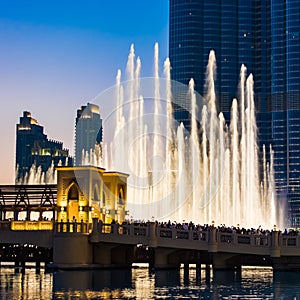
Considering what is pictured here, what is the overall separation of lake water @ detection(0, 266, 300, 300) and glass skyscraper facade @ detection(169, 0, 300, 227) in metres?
124

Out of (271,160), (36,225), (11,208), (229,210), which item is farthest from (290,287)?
(271,160)

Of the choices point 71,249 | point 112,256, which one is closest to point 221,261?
point 112,256

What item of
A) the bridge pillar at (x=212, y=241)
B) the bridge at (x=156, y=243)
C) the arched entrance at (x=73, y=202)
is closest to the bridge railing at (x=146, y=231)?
the bridge at (x=156, y=243)

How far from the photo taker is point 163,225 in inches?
2329

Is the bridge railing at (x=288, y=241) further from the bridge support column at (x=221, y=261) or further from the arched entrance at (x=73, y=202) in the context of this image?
the arched entrance at (x=73, y=202)

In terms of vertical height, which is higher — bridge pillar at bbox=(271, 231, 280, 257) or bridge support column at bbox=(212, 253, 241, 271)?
bridge pillar at bbox=(271, 231, 280, 257)

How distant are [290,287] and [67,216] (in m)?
21.4

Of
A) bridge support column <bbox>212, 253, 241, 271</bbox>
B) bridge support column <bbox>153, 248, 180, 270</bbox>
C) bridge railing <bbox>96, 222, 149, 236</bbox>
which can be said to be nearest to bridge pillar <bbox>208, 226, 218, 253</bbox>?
bridge support column <bbox>212, 253, 241, 271</bbox>

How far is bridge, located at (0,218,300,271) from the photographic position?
54.5 metres

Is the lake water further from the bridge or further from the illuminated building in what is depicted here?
the illuminated building

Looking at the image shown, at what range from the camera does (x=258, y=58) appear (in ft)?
626

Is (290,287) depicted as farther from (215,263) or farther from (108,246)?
(108,246)

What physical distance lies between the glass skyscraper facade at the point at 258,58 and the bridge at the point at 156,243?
388ft

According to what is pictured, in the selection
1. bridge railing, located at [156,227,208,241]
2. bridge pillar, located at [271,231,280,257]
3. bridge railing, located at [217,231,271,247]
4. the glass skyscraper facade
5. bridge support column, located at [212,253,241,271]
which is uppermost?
the glass skyscraper facade
